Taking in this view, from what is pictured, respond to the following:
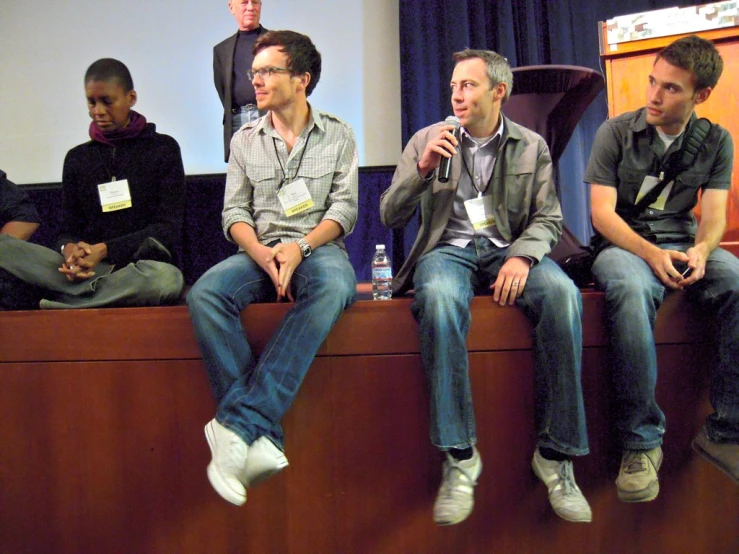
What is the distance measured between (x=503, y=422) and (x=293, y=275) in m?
0.62

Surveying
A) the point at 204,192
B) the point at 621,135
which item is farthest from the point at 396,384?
the point at 204,192

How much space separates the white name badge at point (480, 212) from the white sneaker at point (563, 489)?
57 cm

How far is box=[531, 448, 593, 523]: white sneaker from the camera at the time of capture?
1296 mm

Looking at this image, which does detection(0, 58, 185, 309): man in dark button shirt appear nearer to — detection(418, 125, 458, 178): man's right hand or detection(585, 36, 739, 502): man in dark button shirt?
detection(418, 125, 458, 178): man's right hand

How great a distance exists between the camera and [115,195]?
71.8 inches

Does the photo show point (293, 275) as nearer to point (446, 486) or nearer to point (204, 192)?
point (446, 486)

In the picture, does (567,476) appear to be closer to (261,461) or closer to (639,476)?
(639,476)

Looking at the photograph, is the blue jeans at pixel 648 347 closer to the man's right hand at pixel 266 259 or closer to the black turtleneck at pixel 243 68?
the man's right hand at pixel 266 259

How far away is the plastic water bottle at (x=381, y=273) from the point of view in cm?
224

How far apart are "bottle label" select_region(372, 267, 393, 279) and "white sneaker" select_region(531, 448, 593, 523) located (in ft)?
3.64

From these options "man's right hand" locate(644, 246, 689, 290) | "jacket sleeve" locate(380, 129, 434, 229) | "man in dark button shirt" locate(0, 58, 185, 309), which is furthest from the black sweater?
"man's right hand" locate(644, 246, 689, 290)

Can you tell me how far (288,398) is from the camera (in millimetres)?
1364

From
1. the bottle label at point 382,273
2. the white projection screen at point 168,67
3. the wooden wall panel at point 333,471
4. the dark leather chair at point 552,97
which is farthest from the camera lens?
the white projection screen at point 168,67

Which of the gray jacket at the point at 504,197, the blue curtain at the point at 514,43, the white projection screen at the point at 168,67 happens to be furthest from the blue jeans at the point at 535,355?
the white projection screen at the point at 168,67
